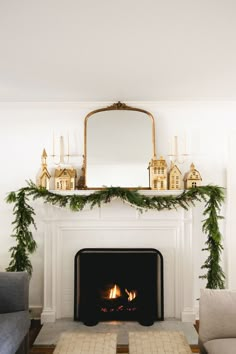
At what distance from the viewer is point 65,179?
3.48 metres

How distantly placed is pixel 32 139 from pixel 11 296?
176 centimetres

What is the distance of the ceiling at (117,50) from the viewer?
184 cm

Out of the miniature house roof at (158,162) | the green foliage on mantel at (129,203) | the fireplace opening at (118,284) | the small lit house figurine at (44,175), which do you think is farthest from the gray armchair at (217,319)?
the small lit house figurine at (44,175)

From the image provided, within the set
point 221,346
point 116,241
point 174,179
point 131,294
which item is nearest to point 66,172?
point 116,241

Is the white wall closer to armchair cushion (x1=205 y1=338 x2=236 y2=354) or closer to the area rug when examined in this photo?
the area rug

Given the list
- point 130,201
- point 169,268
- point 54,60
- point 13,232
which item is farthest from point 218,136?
point 13,232

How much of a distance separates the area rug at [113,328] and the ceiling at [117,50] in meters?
2.40

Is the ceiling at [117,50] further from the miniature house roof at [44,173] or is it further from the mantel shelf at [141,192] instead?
the mantel shelf at [141,192]

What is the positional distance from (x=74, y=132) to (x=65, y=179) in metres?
0.58

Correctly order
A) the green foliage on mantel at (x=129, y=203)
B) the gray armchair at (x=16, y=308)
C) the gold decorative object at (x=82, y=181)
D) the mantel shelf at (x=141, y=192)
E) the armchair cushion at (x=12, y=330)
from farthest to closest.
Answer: the gold decorative object at (x=82, y=181) < the mantel shelf at (x=141, y=192) < the green foliage on mantel at (x=129, y=203) < the gray armchair at (x=16, y=308) < the armchair cushion at (x=12, y=330)

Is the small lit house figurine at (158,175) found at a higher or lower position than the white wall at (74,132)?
lower

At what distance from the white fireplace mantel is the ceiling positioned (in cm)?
125

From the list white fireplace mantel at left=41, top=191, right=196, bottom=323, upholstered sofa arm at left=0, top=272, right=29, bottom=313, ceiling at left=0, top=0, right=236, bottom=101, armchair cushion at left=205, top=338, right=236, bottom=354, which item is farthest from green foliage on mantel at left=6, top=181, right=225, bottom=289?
armchair cushion at left=205, top=338, right=236, bottom=354

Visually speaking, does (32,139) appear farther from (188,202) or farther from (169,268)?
(169,268)
